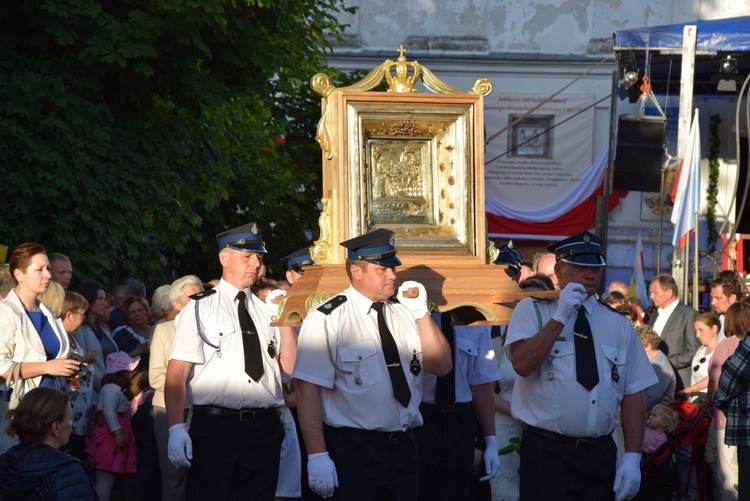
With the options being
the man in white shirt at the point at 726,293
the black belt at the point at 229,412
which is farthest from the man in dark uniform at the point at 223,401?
the man in white shirt at the point at 726,293

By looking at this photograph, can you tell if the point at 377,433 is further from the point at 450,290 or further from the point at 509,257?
the point at 509,257

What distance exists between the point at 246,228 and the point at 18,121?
6986mm

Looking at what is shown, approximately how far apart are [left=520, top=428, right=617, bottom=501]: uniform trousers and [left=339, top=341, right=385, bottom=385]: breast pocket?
101 cm

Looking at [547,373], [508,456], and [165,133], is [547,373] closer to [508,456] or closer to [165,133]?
[508,456]

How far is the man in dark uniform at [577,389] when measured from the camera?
6.25m

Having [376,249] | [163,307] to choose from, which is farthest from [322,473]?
[163,307]

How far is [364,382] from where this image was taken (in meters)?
5.94

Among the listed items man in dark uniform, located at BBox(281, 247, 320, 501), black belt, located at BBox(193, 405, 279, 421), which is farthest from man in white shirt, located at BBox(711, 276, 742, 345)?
black belt, located at BBox(193, 405, 279, 421)

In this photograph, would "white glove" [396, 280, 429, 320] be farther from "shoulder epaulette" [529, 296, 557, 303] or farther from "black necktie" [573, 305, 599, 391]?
"black necktie" [573, 305, 599, 391]

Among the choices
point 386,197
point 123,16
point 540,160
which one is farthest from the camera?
point 540,160

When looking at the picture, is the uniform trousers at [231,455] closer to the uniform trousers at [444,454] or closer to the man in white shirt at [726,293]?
the uniform trousers at [444,454]

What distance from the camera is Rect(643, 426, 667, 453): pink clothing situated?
9141mm

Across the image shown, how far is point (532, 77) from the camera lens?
2725 centimetres

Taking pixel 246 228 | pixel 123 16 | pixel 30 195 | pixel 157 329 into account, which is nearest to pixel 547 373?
pixel 246 228
